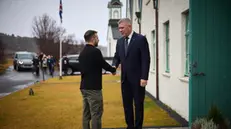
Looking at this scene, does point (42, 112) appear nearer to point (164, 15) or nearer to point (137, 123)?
point (137, 123)

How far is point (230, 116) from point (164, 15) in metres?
4.75

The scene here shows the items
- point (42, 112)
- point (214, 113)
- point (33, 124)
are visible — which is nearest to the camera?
point (214, 113)

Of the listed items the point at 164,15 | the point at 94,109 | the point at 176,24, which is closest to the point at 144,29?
the point at 164,15

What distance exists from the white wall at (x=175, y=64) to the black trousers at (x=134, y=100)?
1962 mm

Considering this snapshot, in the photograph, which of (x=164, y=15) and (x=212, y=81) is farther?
(x=164, y=15)

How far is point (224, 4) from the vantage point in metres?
4.25

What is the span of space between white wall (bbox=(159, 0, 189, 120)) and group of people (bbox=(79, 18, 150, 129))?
2.12 m

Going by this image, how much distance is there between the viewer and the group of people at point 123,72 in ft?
13.9

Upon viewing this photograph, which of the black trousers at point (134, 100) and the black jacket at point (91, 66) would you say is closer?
the black jacket at point (91, 66)

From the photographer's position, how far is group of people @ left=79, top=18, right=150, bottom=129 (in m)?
4.22

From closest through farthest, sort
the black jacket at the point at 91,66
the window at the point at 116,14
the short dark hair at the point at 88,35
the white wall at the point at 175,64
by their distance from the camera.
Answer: the black jacket at the point at 91,66 < the short dark hair at the point at 88,35 < the white wall at the point at 175,64 < the window at the point at 116,14

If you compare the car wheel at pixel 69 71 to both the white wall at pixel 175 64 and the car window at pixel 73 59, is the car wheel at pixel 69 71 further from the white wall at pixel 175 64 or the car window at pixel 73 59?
the white wall at pixel 175 64

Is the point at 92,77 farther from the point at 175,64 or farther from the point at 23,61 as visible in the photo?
the point at 23,61

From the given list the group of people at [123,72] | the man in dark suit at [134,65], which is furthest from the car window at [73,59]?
the man in dark suit at [134,65]
